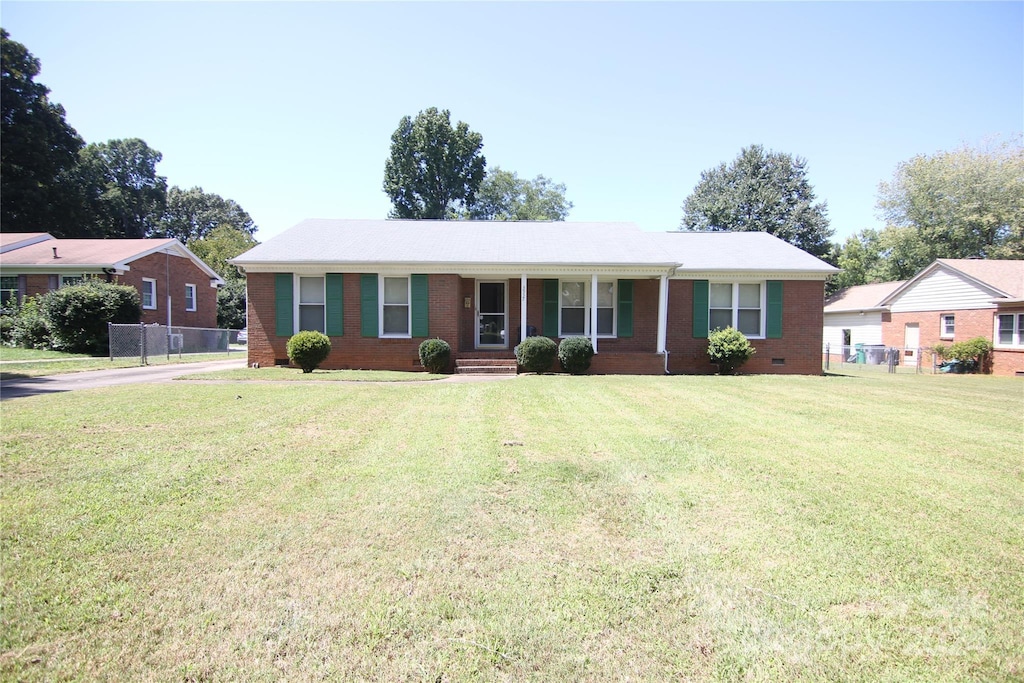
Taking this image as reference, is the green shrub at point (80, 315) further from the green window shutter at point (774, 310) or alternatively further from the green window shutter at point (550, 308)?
the green window shutter at point (774, 310)

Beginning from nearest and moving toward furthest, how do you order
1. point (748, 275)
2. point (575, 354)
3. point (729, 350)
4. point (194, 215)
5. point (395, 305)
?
point (575, 354), point (729, 350), point (395, 305), point (748, 275), point (194, 215)

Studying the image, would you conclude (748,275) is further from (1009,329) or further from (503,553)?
(503,553)

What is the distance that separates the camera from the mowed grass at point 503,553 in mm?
2459

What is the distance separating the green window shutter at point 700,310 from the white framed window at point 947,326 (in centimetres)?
1606

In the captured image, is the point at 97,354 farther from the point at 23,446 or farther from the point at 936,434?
the point at 936,434

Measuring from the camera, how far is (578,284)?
16.6 metres

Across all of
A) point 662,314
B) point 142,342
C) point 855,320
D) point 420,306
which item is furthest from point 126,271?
point 855,320

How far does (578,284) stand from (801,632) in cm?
1434

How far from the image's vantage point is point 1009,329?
69.4ft

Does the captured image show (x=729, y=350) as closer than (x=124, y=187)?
Yes

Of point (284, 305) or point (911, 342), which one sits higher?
point (284, 305)

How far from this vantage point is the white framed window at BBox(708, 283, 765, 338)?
16.5 metres

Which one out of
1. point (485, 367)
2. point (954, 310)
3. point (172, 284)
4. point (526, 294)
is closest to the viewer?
A: point (485, 367)

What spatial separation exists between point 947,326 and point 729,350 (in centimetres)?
1685
